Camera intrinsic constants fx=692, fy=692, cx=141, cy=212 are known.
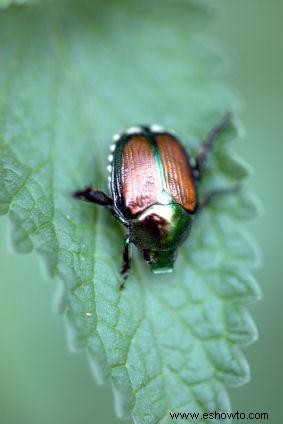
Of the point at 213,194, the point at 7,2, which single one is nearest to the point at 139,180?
the point at 213,194

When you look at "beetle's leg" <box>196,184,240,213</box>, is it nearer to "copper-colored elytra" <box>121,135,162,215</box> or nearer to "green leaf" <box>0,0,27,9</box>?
"copper-colored elytra" <box>121,135,162,215</box>

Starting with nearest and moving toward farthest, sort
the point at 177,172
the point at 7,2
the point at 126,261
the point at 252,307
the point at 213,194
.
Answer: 1. the point at 7,2
2. the point at 126,261
3. the point at 177,172
4. the point at 213,194
5. the point at 252,307

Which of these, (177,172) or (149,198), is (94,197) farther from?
(177,172)

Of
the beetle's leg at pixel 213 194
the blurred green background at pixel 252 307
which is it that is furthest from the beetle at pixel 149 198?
the blurred green background at pixel 252 307

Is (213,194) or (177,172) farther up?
(177,172)

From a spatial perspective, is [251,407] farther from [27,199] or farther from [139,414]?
[27,199]

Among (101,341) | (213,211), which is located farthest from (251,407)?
(101,341)
